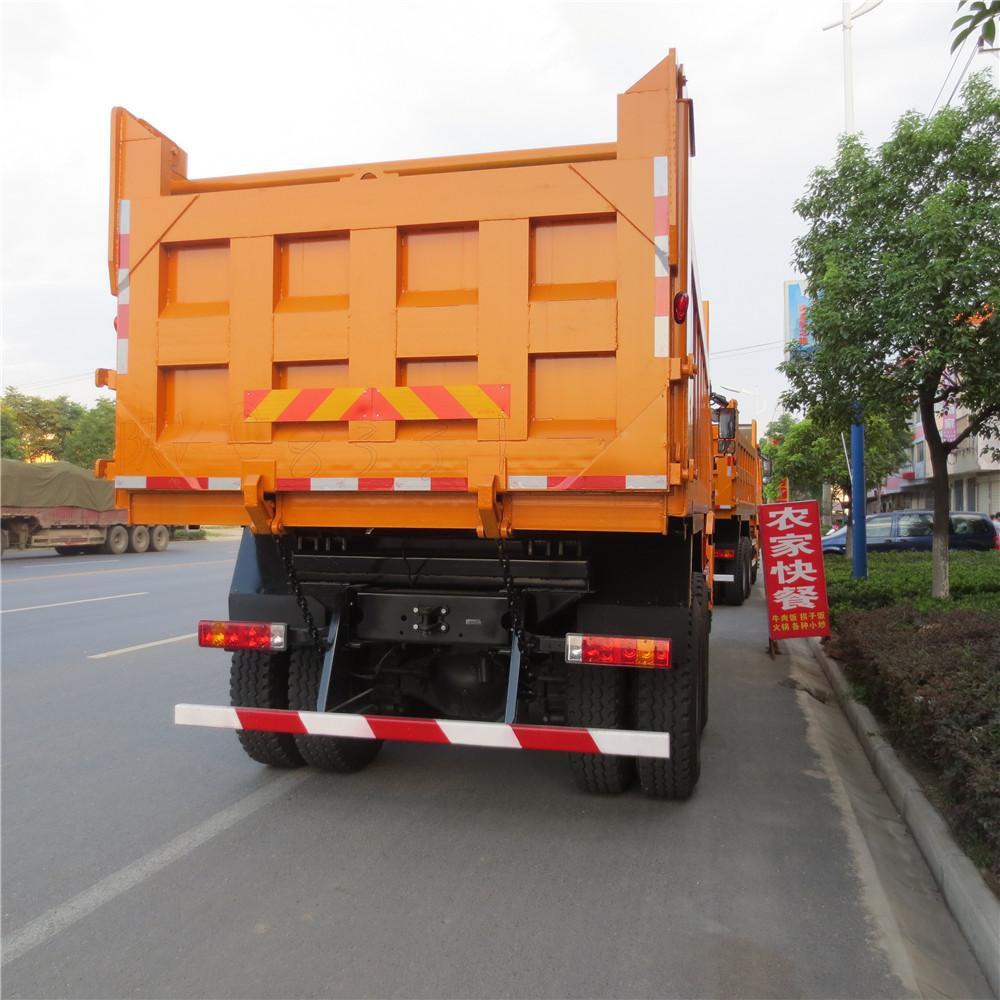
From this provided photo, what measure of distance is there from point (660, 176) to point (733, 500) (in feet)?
24.7

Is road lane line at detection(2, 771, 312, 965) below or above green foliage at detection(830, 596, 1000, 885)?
below

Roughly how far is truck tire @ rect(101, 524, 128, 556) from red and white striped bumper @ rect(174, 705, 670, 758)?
853 inches

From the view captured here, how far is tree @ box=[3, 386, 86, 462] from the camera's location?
3700 centimetres

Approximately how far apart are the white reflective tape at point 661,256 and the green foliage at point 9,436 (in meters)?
34.6

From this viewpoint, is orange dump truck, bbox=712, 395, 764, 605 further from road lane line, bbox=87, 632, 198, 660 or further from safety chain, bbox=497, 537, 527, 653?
road lane line, bbox=87, 632, 198, 660

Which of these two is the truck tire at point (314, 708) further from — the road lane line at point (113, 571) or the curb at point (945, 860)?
the road lane line at point (113, 571)

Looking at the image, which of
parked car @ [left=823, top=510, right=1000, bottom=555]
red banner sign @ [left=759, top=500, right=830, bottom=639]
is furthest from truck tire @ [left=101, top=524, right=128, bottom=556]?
red banner sign @ [left=759, top=500, right=830, bottom=639]

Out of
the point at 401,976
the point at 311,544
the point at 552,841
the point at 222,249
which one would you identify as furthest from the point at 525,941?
the point at 222,249

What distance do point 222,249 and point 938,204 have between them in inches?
253

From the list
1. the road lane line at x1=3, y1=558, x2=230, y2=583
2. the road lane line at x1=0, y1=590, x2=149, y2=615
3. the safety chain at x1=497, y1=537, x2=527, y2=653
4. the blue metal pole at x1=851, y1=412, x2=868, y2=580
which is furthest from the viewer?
the road lane line at x1=3, y1=558, x2=230, y2=583

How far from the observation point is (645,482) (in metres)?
3.38

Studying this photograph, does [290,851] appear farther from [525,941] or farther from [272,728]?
[525,941]

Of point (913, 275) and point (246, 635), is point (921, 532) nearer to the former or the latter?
point (913, 275)

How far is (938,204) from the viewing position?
24.5ft
